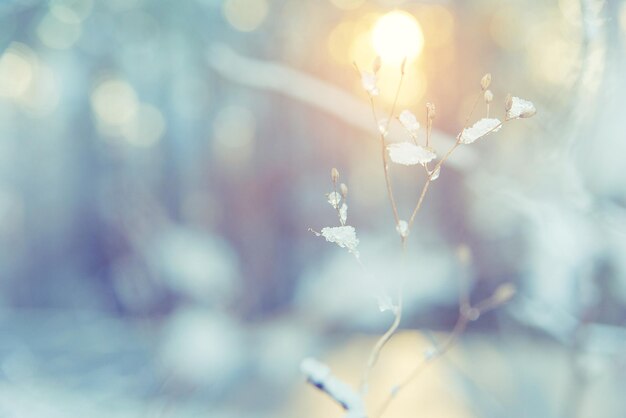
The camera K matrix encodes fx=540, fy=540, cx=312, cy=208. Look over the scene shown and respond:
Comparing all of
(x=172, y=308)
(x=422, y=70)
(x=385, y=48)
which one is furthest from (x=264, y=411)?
(x=422, y=70)

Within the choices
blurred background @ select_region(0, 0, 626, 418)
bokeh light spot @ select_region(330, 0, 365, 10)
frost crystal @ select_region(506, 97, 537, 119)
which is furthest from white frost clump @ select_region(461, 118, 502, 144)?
bokeh light spot @ select_region(330, 0, 365, 10)

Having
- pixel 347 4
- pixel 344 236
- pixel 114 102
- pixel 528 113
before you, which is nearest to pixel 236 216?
pixel 114 102

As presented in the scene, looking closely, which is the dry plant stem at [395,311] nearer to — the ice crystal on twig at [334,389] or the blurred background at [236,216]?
the ice crystal on twig at [334,389]

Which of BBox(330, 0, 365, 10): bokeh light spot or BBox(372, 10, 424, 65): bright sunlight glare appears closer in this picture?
BBox(372, 10, 424, 65): bright sunlight glare

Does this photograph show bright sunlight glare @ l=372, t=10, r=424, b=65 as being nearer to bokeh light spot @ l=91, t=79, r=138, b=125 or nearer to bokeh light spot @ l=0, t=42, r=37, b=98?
bokeh light spot @ l=91, t=79, r=138, b=125

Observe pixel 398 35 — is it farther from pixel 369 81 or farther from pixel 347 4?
pixel 369 81
